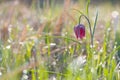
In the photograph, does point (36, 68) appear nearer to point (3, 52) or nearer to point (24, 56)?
point (3, 52)

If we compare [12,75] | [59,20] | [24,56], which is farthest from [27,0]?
[12,75]

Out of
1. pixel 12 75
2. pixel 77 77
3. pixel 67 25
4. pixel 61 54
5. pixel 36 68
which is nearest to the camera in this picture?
pixel 12 75

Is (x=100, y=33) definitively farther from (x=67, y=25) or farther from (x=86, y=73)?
(x=86, y=73)

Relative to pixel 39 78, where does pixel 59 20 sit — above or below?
above

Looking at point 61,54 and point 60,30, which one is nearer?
point 61,54

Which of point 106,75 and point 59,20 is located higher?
point 59,20

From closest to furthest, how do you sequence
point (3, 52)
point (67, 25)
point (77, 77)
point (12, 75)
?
point (12, 75), point (77, 77), point (3, 52), point (67, 25)

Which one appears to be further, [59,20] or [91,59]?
[59,20]

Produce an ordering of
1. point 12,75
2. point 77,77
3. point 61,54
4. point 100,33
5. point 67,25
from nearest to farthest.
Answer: point 12,75, point 77,77, point 61,54, point 100,33, point 67,25

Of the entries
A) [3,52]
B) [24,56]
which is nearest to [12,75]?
[3,52]
